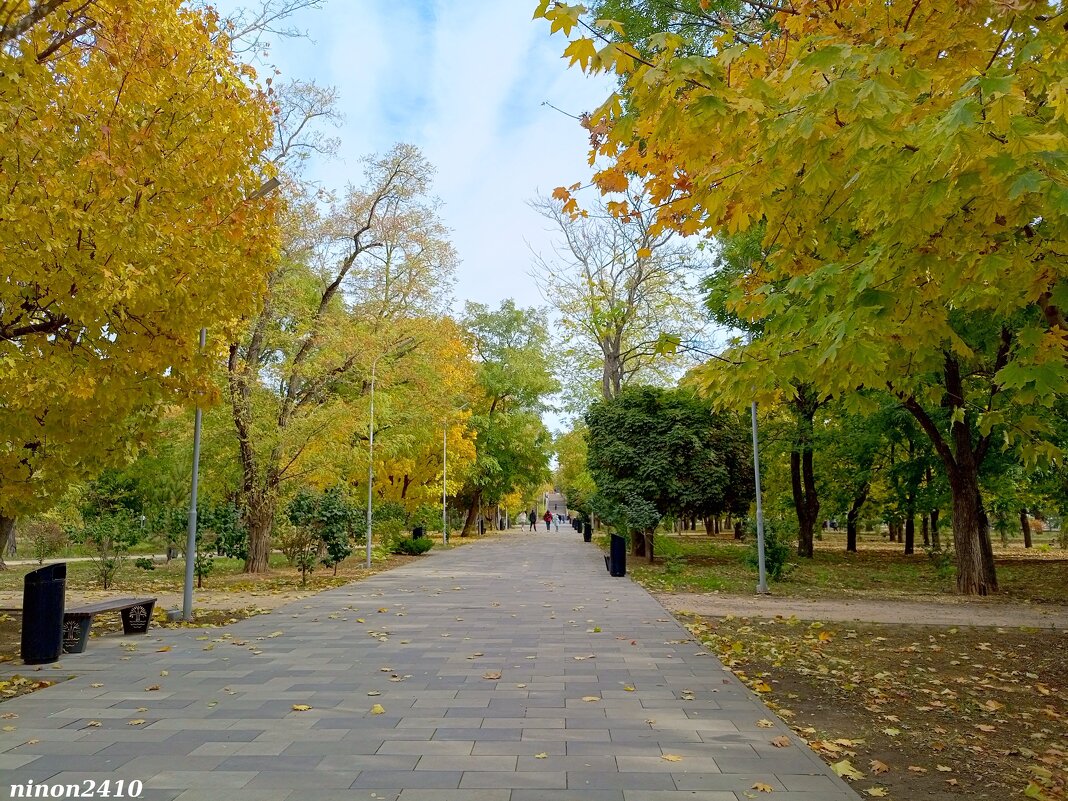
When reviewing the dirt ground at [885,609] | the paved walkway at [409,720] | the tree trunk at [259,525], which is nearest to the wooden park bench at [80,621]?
the paved walkway at [409,720]

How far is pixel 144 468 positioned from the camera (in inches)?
1203

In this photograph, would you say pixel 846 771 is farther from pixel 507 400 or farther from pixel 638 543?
pixel 507 400

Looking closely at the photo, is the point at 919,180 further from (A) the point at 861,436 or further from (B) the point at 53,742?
(A) the point at 861,436

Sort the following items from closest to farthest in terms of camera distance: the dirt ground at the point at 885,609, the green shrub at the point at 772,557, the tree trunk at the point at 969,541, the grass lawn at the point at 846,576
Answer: the dirt ground at the point at 885,609, the tree trunk at the point at 969,541, the grass lawn at the point at 846,576, the green shrub at the point at 772,557

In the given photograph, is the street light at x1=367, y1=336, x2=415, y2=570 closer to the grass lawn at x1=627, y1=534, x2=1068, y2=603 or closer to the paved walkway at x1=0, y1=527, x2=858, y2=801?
the grass lawn at x1=627, y1=534, x2=1068, y2=603

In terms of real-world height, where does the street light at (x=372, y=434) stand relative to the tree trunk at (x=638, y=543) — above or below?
above

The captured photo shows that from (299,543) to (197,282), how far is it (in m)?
10.3

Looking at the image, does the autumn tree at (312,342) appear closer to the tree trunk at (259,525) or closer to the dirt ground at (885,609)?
the tree trunk at (259,525)

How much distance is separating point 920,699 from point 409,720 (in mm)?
4544

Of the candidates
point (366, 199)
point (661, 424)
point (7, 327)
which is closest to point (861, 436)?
point (661, 424)

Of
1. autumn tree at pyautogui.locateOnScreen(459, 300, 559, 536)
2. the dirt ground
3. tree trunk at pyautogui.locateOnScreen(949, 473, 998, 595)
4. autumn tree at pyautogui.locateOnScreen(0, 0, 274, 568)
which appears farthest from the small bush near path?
autumn tree at pyautogui.locateOnScreen(459, 300, 559, 536)

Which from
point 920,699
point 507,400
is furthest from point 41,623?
point 507,400

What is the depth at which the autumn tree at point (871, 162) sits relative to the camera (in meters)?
3.71

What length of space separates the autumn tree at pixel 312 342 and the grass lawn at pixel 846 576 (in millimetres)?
9867
